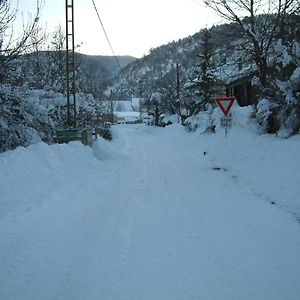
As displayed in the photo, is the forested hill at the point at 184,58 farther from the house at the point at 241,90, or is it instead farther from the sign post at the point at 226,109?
the sign post at the point at 226,109

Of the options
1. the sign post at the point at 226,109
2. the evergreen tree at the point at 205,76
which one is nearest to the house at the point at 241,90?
the evergreen tree at the point at 205,76

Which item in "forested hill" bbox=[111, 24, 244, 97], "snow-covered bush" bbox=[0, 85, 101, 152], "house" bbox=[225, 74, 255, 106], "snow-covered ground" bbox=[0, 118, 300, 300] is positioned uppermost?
"forested hill" bbox=[111, 24, 244, 97]

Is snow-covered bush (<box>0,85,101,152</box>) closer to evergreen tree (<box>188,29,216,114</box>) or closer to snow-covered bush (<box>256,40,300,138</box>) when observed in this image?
snow-covered bush (<box>256,40,300,138</box>)

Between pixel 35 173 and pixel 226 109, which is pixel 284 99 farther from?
pixel 35 173

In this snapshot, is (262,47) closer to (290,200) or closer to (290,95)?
(290,95)

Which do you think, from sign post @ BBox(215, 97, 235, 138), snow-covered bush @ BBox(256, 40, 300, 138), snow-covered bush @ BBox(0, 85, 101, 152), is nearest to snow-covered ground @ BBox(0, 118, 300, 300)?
snow-covered bush @ BBox(256, 40, 300, 138)

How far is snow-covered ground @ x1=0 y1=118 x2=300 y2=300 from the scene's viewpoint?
14.7 ft

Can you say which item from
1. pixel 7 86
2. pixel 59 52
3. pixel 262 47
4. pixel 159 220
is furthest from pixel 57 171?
pixel 59 52

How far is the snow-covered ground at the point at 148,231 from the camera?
447 cm

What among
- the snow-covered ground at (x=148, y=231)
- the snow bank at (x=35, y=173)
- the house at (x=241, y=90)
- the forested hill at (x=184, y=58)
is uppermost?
the forested hill at (x=184, y=58)

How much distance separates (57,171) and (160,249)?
6.40m

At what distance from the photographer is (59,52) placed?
3133 centimetres

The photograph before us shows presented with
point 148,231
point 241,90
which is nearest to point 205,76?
point 241,90

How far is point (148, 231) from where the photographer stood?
21.2 ft
